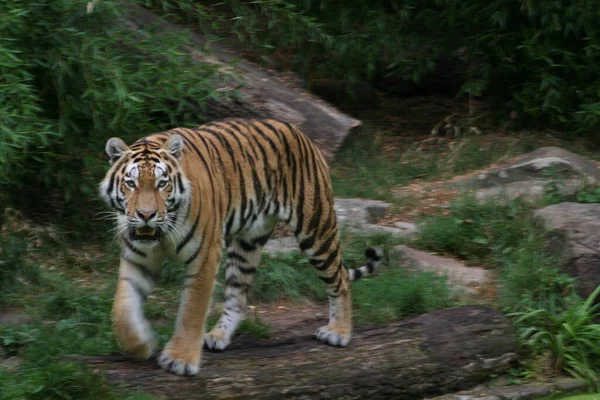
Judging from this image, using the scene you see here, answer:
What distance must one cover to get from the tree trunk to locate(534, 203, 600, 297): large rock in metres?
2.31

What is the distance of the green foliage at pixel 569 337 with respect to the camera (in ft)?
19.1

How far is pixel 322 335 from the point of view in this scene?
18.3ft

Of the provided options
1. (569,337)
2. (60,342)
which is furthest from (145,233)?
(569,337)

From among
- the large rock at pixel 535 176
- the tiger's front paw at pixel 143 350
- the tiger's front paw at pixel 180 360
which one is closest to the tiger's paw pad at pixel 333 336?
the tiger's front paw at pixel 180 360

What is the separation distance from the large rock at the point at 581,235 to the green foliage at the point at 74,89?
→ 8.88 ft

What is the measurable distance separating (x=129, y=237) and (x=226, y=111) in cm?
374

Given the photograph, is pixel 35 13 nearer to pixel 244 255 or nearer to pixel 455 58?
pixel 244 255

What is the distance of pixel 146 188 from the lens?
468cm

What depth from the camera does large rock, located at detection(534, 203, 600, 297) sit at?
20.7 feet

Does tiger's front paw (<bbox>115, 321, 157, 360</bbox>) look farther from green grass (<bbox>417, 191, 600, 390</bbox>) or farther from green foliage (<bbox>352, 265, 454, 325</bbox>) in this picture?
green grass (<bbox>417, 191, 600, 390</bbox>)

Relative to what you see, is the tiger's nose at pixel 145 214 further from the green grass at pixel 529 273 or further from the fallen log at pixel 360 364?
the green grass at pixel 529 273

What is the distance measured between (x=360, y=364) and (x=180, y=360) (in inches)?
42.7

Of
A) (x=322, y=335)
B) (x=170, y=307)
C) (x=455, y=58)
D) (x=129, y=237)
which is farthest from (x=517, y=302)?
(x=455, y=58)

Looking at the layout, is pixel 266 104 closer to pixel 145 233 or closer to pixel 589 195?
pixel 589 195
